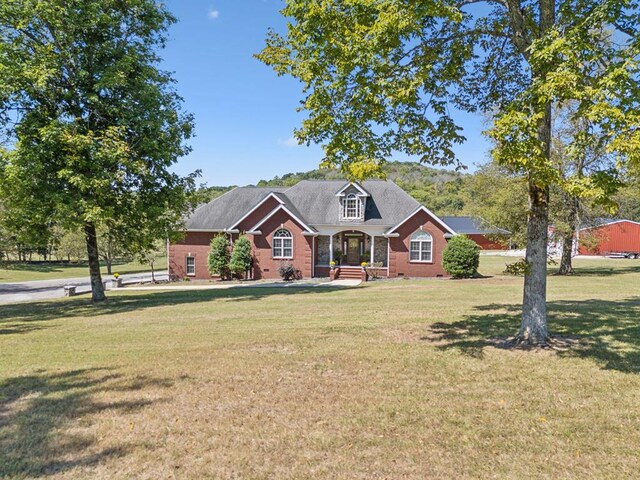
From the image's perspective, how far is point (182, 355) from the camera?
7672 millimetres

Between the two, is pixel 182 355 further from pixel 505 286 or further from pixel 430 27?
pixel 505 286

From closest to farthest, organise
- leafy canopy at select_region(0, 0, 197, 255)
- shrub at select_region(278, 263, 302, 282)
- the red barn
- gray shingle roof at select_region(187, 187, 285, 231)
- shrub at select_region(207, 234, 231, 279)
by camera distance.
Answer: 1. leafy canopy at select_region(0, 0, 197, 255)
2. shrub at select_region(278, 263, 302, 282)
3. shrub at select_region(207, 234, 231, 279)
4. gray shingle roof at select_region(187, 187, 285, 231)
5. the red barn

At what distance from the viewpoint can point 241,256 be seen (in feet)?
91.5

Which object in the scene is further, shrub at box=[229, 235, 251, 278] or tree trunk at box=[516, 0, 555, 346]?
shrub at box=[229, 235, 251, 278]

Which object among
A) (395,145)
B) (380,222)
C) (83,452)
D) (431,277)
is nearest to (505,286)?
(431,277)

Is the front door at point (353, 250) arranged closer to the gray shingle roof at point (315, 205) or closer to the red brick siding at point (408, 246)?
the gray shingle roof at point (315, 205)

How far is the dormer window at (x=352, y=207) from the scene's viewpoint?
28.9 metres

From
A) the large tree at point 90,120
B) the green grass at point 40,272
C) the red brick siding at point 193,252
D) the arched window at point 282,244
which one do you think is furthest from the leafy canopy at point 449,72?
the green grass at point 40,272

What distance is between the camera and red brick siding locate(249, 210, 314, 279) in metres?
28.3

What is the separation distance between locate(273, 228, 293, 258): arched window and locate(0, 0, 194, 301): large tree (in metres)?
10.3

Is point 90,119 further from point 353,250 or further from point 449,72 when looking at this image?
point 353,250

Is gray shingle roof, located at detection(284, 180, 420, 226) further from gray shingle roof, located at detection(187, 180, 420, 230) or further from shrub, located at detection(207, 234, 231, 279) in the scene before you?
shrub, located at detection(207, 234, 231, 279)

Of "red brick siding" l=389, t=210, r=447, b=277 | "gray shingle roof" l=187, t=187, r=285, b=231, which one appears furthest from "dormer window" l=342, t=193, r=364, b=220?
"gray shingle roof" l=187, t=187, r=285, b=231

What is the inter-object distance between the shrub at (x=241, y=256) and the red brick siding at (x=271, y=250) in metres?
0.68
